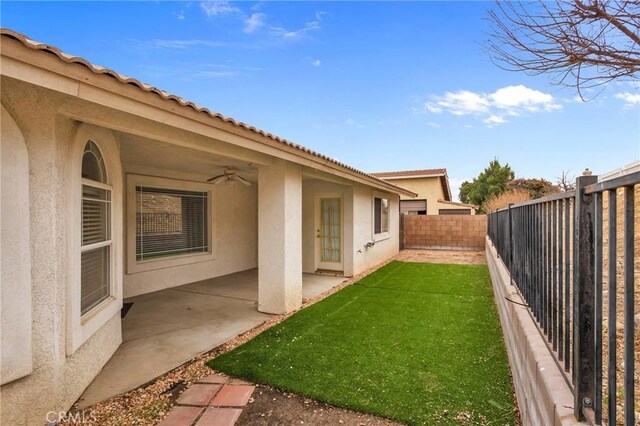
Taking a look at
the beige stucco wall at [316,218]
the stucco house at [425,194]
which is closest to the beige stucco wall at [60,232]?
the beige stucco wall at [316,218]

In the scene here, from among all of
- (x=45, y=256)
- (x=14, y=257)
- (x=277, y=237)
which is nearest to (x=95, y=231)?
(x=45, y=256)

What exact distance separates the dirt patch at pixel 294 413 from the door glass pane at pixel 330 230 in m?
7.80

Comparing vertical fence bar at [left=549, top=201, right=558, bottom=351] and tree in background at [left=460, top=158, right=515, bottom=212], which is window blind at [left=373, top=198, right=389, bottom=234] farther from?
tree in background at [left=460, top=158, right=515, bottom=212]

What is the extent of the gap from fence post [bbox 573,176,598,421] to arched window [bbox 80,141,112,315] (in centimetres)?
488

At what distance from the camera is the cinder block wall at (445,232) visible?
19.0 m

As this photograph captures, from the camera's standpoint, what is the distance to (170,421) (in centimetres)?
341

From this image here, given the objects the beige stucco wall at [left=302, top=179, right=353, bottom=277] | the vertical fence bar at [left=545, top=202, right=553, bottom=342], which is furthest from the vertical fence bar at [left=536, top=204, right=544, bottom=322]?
the beige stucco wall at [left=302, top=179, right=353, bottom=277]

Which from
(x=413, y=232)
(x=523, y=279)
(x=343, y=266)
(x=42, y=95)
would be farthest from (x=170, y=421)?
(x=413, y=232)

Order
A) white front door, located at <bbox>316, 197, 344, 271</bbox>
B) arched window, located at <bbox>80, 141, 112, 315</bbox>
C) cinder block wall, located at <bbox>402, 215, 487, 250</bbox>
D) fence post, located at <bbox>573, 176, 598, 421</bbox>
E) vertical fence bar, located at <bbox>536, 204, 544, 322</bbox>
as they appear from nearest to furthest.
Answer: fence post, located at <bbox>573, 176, 598, 421</bbox>
vertical fence bar, located at <bbox>536, 204, 544, 322</bbox>
arched window, located at <bbox>80, 141, 112, 315</bbox>
white front door, located at <bbox>316, 197, 344, 271</bbox>
cinder block wall, located at <bbox>402, 215, 487, 250</bbox>

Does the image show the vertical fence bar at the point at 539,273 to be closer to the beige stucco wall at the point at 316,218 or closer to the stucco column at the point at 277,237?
the stucco column at the point at 277,237

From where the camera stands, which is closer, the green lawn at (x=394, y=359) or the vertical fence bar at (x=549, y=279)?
the vertical fence bar at (x=549, y=279)

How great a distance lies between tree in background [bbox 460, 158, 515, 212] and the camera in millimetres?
A: 41094

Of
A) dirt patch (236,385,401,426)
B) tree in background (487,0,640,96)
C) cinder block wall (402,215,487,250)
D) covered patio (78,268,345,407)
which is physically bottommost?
dirt patch (236,385,401,426)

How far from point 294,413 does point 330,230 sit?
8292mm
